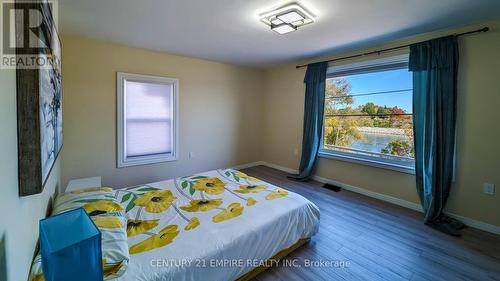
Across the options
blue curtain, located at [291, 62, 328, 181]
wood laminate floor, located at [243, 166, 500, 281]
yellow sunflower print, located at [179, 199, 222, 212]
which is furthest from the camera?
blue curtain, located at [291, 62, 328, 181]

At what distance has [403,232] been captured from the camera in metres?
2.43

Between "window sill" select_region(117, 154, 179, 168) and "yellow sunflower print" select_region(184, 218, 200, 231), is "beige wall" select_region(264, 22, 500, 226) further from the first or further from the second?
"window sill" select_region(117, 154, 179, 168)

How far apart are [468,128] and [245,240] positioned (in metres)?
2.95

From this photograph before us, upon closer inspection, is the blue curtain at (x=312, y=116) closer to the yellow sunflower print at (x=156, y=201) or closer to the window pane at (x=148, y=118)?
the window pane at (x=148, y=118)

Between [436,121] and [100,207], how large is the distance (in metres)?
3.70

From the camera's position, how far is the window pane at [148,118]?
350cm

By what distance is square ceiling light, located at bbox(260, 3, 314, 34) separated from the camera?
6.97 feet

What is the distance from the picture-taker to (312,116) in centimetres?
407

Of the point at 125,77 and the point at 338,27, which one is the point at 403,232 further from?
the point at 125,77

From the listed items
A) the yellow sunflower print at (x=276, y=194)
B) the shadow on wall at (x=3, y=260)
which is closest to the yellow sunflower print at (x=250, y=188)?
the yellow sunflower print at (x=276, y=194)

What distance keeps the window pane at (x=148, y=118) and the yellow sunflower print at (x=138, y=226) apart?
2.14 meters

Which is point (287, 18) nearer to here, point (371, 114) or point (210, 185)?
point (210, 185)

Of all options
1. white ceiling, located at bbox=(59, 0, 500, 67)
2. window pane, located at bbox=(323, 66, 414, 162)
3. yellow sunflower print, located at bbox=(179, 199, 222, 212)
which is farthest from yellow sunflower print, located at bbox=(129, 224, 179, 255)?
window pane, located at bbox=(323, 66, 414, 162)

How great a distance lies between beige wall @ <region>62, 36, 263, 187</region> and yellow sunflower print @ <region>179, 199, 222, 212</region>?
2.02 metres
